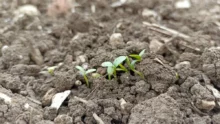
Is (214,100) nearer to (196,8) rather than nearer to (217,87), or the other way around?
(217,87)

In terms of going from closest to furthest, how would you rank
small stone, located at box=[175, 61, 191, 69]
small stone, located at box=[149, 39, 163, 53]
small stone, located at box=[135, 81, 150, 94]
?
small stone, located at box=[135, 81, 150, 94] < small stone, located at box=[175, 61, 191, 69] < small stone, located at box=[149, 39, 163, 53]

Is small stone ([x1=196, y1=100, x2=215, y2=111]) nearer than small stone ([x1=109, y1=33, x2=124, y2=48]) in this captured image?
Yes

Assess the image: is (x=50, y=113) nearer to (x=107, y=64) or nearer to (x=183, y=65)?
(x=107, y=64)

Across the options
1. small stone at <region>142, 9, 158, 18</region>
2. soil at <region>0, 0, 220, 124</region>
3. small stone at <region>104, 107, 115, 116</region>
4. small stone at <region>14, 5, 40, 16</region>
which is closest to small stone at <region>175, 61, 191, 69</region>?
soil at <region>0, 0, 220, 124</region>

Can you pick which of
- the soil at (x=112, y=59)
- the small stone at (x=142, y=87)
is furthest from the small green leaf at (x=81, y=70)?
the small stone at (x=142, y=87)

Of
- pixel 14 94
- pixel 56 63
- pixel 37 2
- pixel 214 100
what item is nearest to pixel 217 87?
pixel 214 100

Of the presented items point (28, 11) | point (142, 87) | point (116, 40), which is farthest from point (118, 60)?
point (28, 11)

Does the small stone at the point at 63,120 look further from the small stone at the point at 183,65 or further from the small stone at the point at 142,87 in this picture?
the small stone at the point at 183,65

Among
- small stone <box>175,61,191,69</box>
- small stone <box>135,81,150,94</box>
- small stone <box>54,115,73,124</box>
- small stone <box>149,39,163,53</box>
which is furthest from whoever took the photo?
small stone <box>149,39,163,53</box>

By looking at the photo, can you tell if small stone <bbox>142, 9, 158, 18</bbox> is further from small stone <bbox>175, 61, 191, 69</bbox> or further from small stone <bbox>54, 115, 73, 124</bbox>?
small stone <bbox>54, 115, 73, 124</bbox>
